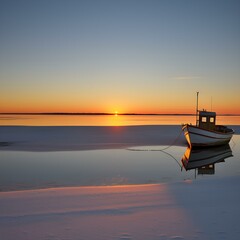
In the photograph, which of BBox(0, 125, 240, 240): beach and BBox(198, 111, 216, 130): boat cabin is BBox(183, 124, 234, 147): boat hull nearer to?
BBox(198, 111, 216, 130): boat cabin

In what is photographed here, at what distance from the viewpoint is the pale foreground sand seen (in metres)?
5.29

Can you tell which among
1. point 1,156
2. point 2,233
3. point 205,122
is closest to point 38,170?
point 1,156

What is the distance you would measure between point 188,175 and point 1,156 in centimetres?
1237

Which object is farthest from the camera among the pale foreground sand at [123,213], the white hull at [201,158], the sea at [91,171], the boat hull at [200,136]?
the boat hull at [200,136]

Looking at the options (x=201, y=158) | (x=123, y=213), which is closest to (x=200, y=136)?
(x=201, y=158)

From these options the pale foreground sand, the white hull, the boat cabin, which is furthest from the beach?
the boat cabin

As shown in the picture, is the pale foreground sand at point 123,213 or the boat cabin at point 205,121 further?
the boat cabin at point 205,121

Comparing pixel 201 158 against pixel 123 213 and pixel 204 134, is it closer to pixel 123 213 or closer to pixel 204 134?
pixel 204 134

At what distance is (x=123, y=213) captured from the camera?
641cm

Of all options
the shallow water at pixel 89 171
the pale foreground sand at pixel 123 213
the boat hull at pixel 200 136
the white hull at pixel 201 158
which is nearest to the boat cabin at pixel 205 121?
the boat hull at pixel 200 136

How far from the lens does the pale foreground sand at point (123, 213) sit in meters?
5.29

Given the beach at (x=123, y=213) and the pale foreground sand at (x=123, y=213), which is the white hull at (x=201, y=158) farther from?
the pale foreground sand at (x=123, y=213)

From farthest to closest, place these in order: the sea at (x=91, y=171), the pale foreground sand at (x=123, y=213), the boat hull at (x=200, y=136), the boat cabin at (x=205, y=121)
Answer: the boat cabin at (x=205, y=121), the boat hull at (x=200, y=136), the sea at (x=91, y=171), the pale foreground sand at (x=123, y=213)

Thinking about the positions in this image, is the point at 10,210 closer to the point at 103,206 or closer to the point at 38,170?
the point at 103,206
